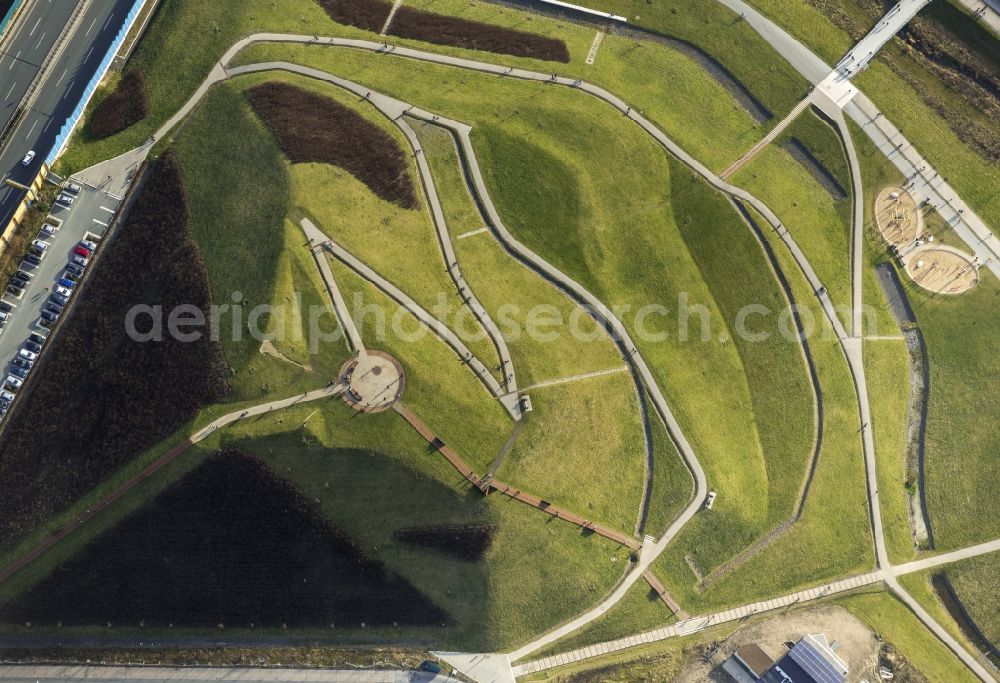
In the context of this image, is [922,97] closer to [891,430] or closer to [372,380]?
[891,430]

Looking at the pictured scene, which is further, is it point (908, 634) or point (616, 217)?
point (616, 217)

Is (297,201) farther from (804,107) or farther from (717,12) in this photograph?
(804,107)

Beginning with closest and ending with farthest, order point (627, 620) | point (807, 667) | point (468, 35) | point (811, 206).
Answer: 1. point (807, 667)
2. point (627, 620)
3. point (468, 35)
4. point (811, 206)

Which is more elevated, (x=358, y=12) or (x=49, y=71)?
(x=358, y=12)

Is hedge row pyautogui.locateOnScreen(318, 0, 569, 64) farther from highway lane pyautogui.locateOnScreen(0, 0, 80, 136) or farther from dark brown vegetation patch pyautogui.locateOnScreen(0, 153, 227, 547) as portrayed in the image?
dark brown vegetation patch pyautogui.locateOnScreen(0, 153, 227, 547)

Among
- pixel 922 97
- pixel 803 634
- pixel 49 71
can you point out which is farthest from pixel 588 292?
pixel 49 71

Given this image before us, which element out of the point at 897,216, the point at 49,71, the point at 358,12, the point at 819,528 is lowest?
the point at 49,71

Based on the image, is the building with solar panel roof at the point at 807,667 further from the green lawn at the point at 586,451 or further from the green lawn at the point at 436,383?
the green lawn at the point at 436,383

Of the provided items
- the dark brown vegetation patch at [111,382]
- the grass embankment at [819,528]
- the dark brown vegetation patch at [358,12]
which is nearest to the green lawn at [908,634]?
Result: the grass embankment at [819,528]

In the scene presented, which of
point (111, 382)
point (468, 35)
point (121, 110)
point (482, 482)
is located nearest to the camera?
point (482, 482)
